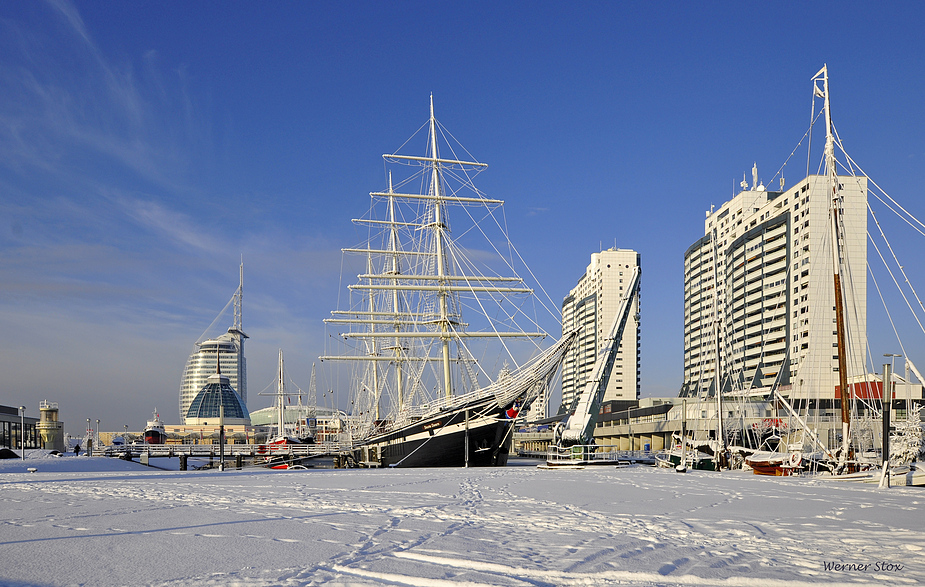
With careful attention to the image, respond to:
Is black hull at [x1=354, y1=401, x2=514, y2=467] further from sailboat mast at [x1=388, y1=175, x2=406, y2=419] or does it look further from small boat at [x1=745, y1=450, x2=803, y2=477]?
sailboat mast at [x1=388, y1=175, x2=406, y2=419]

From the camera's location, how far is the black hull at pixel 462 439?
46344mm

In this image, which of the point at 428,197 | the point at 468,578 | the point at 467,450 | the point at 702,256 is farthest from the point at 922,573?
the point at 702,256

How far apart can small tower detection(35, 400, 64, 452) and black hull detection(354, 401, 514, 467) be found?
8066 centimetres

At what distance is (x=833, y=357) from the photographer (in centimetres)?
11212

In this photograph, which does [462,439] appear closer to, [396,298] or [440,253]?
[440,253]

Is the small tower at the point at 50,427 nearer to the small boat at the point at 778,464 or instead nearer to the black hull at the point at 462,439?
the black hull at the point at 462,439

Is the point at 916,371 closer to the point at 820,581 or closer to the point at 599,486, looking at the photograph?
the point at 599,486

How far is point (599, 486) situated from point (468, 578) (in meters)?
16.7

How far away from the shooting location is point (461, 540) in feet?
36.1

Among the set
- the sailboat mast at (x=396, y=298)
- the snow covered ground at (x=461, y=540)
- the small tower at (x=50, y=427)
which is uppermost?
the sailboat mast at (x=396, y=298)
